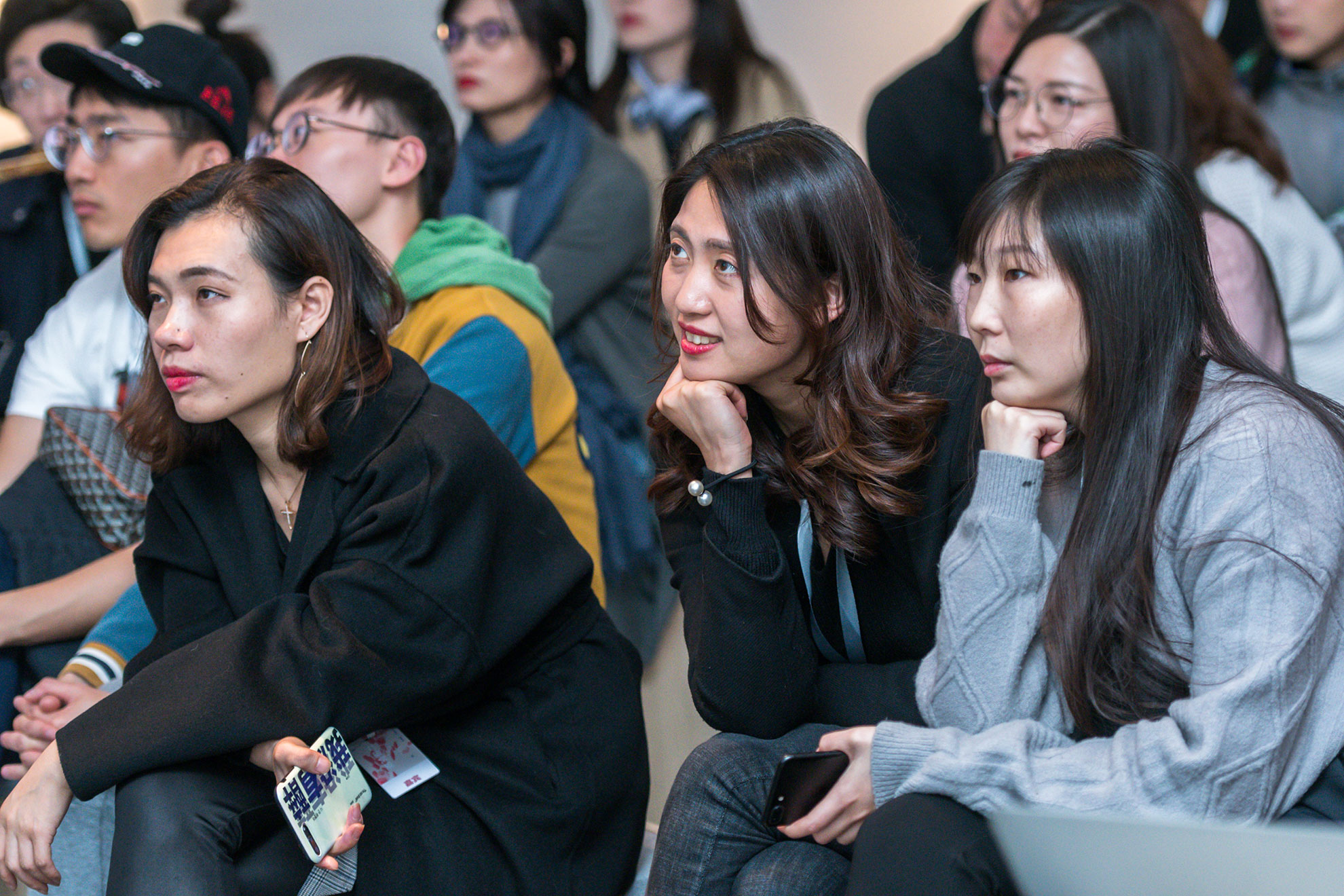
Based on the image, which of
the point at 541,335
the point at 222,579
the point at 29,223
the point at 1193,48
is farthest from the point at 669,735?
the point at 29,223

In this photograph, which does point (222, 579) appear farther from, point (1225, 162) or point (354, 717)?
point (1225, 162)

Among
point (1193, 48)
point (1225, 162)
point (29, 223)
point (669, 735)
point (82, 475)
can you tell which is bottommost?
point (669, 735)

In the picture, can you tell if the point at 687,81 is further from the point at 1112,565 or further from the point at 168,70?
the point at 1112,565

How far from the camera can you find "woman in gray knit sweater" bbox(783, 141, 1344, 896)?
1.20 metres

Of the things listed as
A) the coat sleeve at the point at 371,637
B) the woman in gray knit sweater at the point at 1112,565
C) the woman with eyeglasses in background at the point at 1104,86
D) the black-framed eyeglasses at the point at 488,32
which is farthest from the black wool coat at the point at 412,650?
the black-framed eyeglasses at the point at 488,32

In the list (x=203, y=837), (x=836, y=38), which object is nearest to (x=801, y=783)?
(x=203, y=837)

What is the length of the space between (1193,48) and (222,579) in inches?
72.5

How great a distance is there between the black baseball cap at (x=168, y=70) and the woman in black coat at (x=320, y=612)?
814mm

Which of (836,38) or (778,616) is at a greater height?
(836,38)

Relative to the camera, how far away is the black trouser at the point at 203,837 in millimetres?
1384

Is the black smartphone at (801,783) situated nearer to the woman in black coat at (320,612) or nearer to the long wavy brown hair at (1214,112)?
the woman in black coat at (320,612)

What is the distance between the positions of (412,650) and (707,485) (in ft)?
1.28

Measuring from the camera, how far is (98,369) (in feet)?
7.98

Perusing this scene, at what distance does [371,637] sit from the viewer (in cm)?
150
